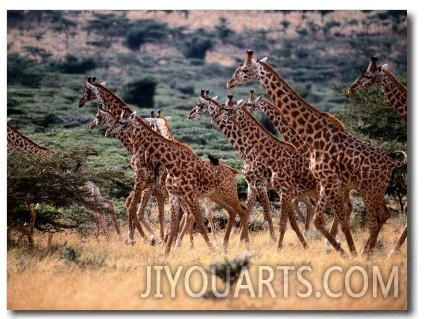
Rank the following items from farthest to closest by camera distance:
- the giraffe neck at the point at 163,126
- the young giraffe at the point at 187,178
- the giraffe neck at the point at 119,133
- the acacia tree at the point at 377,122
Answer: the acacia tree at the point at 377,122
the giraffe neck at the point at 163,126
the giraffe neck at the point at 119,133
the young giraffe at the point at 187,178

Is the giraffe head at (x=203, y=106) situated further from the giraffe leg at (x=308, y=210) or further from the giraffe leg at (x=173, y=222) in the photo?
the giraffe leg at (x=308, y=210)

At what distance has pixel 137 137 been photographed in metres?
13.7

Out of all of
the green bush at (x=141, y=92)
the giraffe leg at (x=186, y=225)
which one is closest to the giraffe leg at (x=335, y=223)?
the giraffe leg at (x=186, y=225)

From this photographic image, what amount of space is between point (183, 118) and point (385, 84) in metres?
7.24

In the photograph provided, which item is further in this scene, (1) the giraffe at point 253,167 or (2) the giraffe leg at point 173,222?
(1) the giraffe at point 253,167

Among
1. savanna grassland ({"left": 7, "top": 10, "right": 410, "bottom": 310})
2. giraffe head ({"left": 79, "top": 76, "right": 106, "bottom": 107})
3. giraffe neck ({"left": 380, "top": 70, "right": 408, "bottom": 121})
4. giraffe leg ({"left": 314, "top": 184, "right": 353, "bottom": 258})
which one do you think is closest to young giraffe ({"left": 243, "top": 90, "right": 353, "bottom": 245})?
savanna grassland ({"left": 7, "top": 10, "right": 410, "bottom": 310})

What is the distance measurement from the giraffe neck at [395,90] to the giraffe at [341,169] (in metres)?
1.01

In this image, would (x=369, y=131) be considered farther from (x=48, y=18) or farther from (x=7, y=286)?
(x=7, y=286)

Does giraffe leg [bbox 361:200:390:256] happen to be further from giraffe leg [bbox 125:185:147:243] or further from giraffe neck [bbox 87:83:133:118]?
giraffe neck [bbox 87:83:133:118]

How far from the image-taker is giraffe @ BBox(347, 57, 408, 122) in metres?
13.4

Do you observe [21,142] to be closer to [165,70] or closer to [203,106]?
[203,106]

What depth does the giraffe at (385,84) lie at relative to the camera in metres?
13.4

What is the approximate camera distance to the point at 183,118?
65.8 ft
